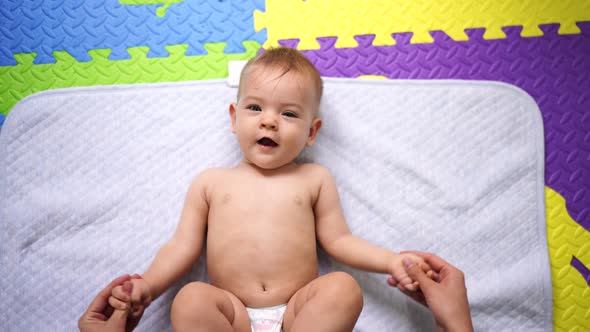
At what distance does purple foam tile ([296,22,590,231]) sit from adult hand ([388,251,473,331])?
1.65 ft

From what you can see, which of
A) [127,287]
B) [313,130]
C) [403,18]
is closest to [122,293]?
[127,287]

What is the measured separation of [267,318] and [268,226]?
0.66 feet

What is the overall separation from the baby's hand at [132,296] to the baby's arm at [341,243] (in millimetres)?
424

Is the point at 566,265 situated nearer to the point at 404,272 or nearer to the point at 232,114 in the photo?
the point at 404,272

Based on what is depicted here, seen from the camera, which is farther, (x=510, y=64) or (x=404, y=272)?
(x=510, y=64)

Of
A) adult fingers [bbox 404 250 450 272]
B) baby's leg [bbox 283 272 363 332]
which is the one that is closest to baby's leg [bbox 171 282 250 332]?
baby's leg [bbox 283 272 363 332]

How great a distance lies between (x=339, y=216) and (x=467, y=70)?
0.57m

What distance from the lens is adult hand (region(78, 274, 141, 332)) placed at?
0.90 meters

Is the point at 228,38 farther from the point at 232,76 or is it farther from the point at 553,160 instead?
the point at 553,160

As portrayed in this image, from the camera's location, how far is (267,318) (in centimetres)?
96

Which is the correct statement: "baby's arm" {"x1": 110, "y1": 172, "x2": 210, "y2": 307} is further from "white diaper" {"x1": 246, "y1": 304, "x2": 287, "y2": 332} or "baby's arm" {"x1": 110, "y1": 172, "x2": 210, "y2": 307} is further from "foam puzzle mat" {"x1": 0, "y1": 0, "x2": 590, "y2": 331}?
"foam puzzle mat" {"x1": 0, "y1": 0, "x2": 590, "y2": 331}

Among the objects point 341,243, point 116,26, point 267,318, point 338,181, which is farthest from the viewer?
point 116,26

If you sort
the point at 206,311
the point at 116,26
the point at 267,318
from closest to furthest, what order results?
the point at 206,311 < the point at 267,318 < the point at 116,26

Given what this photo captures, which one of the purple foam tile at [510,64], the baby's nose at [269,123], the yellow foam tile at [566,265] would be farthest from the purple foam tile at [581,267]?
the baby's nose at [269,123]
